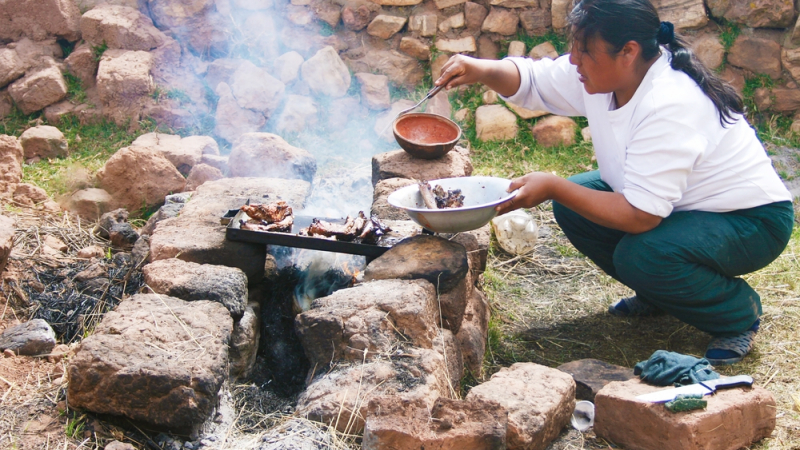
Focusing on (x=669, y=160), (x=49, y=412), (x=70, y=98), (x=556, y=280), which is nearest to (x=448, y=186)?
(x=669, y=160)

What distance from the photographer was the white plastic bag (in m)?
4.90

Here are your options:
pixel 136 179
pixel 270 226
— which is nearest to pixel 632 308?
pixel 270 226

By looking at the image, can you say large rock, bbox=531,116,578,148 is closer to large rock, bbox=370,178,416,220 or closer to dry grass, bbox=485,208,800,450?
dry grass, bbox=485,208,800,450

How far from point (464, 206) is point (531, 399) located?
40.8 inches

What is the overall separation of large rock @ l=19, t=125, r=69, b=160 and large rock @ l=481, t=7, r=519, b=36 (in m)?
4.55

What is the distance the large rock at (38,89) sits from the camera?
22.6 ft

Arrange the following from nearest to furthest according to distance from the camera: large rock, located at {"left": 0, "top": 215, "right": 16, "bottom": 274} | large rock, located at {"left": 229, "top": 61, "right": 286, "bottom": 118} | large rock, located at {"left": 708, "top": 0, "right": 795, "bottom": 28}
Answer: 1. large rock, located at {"left": 0, "top": 215, "right": 16, "bottom": 274}
2. large rock, located at {"left": 708, "top": 0, "right": 795, "bottom": 28}
3. large rock, located at {"left": 229, "top": 61, "right": 286, "bottom": 118}

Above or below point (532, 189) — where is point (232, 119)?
below

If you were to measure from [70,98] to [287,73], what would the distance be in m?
2.32

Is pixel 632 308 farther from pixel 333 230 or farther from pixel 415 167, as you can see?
pixel 333 230

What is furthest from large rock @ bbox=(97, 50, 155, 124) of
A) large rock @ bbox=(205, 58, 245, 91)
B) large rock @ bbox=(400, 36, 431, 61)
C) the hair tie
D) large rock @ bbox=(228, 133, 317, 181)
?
the hair tie

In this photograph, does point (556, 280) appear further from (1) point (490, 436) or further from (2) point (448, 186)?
(1) point (490, 436)

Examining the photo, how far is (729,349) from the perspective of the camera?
11.3 feet

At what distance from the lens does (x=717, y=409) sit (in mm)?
2592
